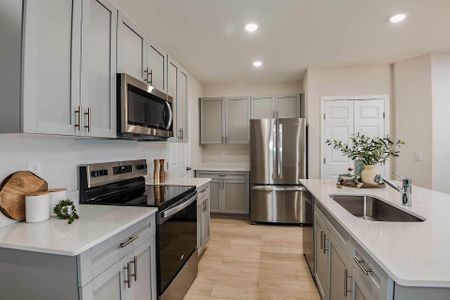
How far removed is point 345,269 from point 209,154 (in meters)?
3.82

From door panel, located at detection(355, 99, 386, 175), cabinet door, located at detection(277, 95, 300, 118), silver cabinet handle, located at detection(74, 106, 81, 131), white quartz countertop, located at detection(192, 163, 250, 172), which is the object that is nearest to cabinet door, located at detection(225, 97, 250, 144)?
white quartz countertop, located at detection(192, 163, 250, 172)


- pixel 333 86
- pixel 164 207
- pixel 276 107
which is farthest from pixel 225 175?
pixel 164 207

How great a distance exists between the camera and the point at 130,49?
75.8 inches

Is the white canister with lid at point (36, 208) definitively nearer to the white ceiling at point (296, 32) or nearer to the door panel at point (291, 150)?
the white ceiling at point (296, 32)

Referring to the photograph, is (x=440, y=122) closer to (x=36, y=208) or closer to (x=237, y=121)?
(x=237, y=121)

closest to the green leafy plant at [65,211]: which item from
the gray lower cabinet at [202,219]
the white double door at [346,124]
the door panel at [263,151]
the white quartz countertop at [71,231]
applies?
the white quartz countertop at [71,231]

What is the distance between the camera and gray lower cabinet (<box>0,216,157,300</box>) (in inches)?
40.9

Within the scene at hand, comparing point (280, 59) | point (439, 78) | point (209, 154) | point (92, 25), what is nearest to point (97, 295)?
point (92, 25)

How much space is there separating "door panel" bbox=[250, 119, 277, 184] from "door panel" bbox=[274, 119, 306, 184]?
9cm

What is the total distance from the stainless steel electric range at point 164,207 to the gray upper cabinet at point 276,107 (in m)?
2.61

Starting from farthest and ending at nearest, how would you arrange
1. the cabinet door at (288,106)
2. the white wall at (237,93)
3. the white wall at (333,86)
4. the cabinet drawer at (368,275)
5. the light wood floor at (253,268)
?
the white wall at (237,93) < the cabinet door at (288,106) < the white wall at (333,86) < the light wood floor at (253,268) < the cabinet drawer at (368,275)

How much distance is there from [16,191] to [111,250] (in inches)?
26.3

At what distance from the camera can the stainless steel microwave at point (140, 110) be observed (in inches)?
69.8

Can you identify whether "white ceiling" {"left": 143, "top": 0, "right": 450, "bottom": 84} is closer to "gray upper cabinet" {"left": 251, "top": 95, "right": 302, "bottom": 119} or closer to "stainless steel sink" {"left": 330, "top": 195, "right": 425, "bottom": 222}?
"gray upper cabinet" {"left": 251, "top": 95, "right": 302, "bottom": 119}
